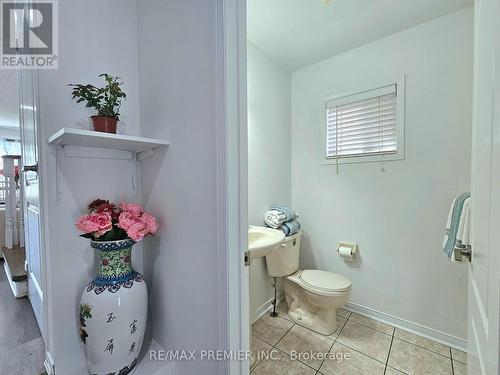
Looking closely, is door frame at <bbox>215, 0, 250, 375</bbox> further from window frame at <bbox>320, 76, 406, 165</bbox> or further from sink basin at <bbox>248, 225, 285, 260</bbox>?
window frame at <bbox>320, 76, 406, 165</bbox>

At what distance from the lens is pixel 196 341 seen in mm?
917

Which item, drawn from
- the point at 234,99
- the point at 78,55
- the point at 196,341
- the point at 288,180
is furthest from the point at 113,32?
the point at 288,180

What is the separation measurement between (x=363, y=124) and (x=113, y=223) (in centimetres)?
205

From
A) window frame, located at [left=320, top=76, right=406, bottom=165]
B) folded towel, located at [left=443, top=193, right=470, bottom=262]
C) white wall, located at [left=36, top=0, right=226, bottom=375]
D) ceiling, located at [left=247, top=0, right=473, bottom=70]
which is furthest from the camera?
window frame, located at [left=320, top=76, right=406, bottom=165]

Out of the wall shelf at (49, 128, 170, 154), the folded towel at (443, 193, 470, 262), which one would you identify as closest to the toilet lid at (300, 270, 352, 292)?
the folded towel at (443, 193, 470, 262)

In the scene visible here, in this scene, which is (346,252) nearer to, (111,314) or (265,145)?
(265,145)

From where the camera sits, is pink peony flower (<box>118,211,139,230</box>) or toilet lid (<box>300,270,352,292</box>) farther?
toilet lid (<box>300,270,352,292</box>)

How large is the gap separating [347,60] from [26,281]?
9.77 feet

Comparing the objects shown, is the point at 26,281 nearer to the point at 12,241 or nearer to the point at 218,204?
the point at 12,241

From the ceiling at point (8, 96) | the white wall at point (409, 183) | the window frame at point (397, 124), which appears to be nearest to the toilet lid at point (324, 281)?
the white wall at point (409, 183)

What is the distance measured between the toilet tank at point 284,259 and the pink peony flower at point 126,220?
1.26 metres

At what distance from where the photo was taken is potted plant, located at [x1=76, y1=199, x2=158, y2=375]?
0.84 metres

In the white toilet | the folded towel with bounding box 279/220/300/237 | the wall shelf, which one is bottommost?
the white toilet

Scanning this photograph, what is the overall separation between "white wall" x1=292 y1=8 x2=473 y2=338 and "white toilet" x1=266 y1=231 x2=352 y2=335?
1.14 feet
